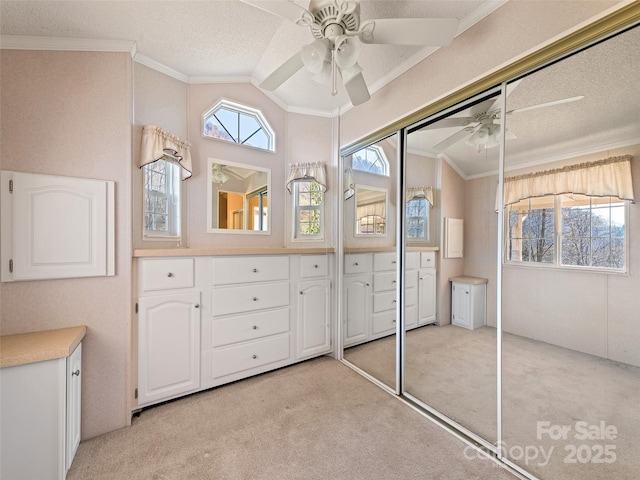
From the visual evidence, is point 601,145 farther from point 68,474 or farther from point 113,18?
point 68,474

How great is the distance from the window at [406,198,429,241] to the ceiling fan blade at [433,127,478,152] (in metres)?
0.39

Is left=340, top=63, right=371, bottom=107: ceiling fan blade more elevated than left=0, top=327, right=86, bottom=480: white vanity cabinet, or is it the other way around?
left=340, top=63, right=371, bottom=107: ceiling fan blade

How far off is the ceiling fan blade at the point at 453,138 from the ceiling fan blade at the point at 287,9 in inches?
45.9

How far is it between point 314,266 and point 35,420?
204 centimetres

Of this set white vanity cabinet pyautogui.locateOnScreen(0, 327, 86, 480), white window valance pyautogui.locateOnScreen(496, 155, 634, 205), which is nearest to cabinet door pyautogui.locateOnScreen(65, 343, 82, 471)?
white vanity cabinet pyautogui.locateOnScreen(0, 327, 86, 480)

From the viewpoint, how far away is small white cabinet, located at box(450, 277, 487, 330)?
1.73 meters

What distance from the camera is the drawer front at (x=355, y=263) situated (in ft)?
8.68

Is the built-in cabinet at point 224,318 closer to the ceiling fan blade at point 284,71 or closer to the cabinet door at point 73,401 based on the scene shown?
the cabinet door at point 73,401

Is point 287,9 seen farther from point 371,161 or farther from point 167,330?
point 167,330

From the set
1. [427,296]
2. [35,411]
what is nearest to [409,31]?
[427,296]

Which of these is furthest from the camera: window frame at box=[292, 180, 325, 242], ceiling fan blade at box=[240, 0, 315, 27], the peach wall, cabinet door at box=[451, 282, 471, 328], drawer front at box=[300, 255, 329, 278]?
window frame at box=[292, 180, 325, 242]

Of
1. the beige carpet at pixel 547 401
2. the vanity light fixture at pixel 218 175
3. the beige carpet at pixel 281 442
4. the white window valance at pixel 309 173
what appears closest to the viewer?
the beige carpet at pixel 547 401

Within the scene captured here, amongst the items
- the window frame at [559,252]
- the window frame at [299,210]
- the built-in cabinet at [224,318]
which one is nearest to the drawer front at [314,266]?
the built-in cabinet at [224,318]

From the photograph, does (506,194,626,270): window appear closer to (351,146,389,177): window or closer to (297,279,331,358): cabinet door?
(351,146,389,177): window
